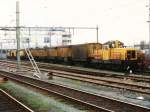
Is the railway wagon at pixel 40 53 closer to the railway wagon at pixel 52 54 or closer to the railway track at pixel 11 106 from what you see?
the railway wagon at pixel 52 54

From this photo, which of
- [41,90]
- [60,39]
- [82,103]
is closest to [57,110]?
[82,103]

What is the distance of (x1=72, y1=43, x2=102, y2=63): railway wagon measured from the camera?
40825 millimetres

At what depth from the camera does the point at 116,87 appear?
66.2 ft

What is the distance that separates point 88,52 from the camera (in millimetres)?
42531

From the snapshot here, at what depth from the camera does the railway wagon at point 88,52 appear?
40.8 m

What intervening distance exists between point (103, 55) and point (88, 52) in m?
5.28

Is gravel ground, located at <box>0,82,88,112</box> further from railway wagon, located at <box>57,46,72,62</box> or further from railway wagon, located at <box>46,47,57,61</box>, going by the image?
railway wagon, located at <box>46,47,57,61</box>

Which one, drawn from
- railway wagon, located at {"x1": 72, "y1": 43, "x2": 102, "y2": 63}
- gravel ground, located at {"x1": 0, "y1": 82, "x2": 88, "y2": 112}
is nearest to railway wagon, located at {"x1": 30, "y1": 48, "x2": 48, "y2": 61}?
railway wagon, located at {"x1": 72, "y1": 43, "x2": 102, "y2": 63}

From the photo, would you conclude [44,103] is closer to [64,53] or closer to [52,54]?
[64,53]

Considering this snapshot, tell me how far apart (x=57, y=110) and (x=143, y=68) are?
76.4ft

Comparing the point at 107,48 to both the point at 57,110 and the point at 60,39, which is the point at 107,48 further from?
the point at 60,39

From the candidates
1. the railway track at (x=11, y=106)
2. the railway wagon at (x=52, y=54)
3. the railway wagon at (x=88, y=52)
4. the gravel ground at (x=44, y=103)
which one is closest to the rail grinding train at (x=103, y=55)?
the railway wagon at (x=88, y=52)

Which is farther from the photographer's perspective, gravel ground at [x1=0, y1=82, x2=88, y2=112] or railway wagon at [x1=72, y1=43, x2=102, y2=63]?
railway wagon at [x1=72, y1=43, x2=102, y2=63]

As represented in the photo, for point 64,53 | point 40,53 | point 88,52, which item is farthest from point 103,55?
point 40,53
